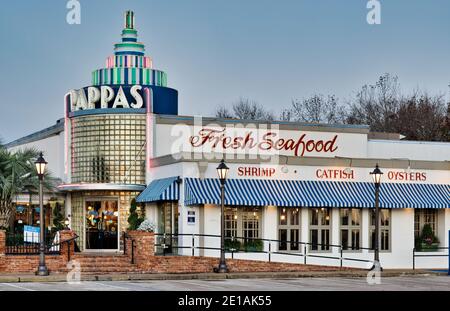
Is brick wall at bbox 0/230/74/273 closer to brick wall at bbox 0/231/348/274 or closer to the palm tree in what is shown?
brick wall at bbox 0/231/348/274

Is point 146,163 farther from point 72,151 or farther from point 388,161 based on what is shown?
point 388,161

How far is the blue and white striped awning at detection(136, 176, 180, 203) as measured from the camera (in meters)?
38.3

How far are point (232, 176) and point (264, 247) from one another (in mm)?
3263

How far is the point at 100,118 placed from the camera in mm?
43625

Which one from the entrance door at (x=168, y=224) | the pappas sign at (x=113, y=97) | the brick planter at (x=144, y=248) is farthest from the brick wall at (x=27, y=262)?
the pappas sign at (x=113, y=97)

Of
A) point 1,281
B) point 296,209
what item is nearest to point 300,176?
point 296,209

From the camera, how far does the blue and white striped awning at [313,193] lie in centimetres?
3809

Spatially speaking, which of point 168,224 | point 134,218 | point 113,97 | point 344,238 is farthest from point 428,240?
point 113,97

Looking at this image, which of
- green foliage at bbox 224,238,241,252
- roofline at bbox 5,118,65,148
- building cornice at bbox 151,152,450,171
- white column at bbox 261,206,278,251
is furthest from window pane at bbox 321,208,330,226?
roofline at bbox 5,118,65,148

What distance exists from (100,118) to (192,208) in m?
8.20

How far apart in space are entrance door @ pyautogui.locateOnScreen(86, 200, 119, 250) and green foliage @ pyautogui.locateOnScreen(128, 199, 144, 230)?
123 cm

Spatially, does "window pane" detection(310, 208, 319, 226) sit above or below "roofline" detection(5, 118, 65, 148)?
below

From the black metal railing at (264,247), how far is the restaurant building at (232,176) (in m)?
0.09

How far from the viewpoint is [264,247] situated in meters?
38.9
